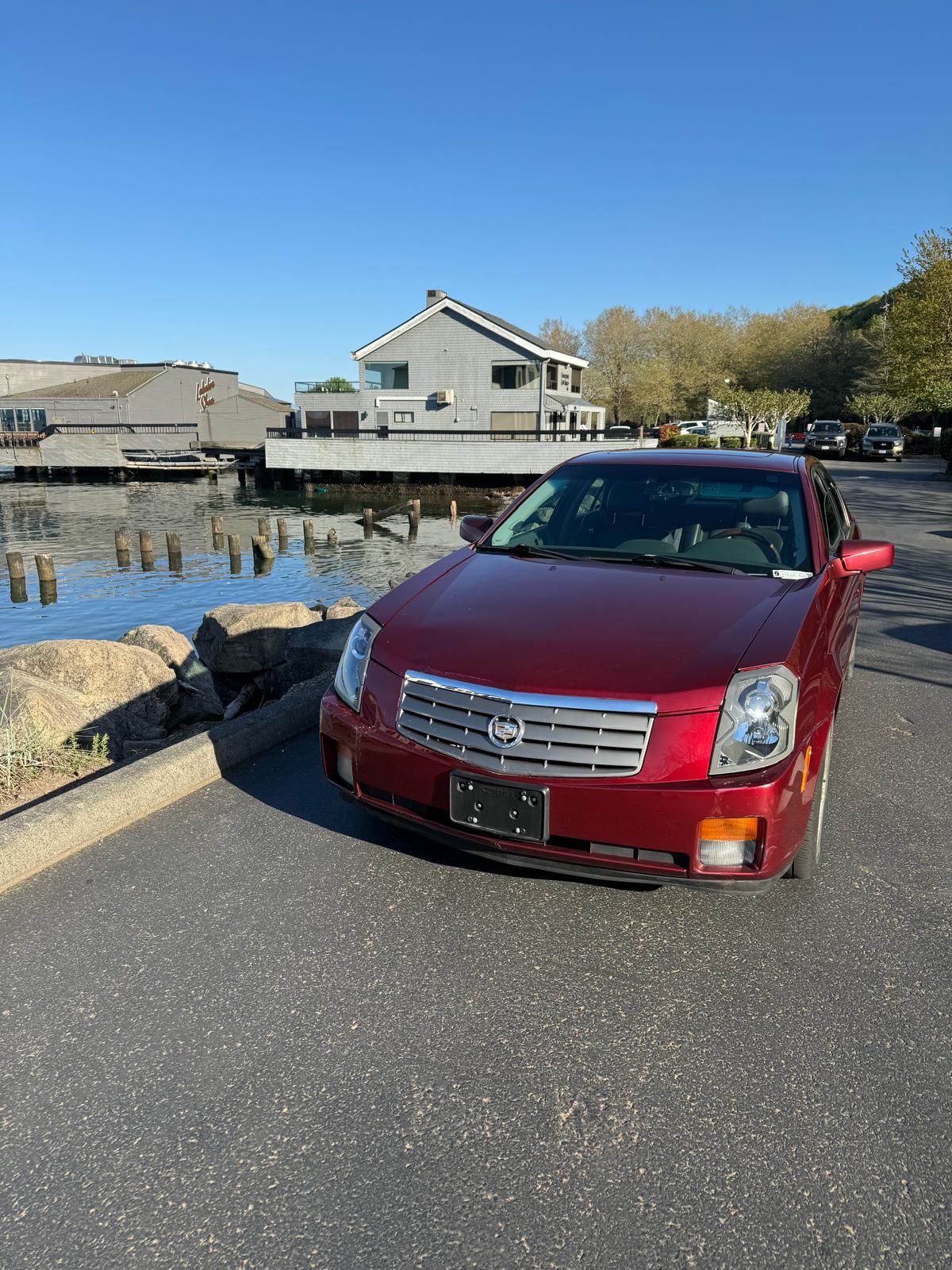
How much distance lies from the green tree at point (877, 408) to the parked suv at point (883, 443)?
1462 centimetres

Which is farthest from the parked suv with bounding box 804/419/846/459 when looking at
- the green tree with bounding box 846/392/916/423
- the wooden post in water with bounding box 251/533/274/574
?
the wooden post in water with bounding box 251/533/274/574

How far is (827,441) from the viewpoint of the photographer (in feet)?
142

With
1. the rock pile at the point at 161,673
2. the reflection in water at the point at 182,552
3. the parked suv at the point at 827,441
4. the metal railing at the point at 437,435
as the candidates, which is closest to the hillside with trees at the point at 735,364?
the parked suv at the point at 827,441

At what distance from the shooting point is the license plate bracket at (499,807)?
3.00m

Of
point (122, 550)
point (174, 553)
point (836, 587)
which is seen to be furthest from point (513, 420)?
point (836, 587)

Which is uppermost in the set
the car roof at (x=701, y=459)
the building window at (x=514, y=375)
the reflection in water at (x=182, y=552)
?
the building window at (x=514, y=375)

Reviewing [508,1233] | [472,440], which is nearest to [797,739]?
[508,1233]

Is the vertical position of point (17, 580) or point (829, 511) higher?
point (829, 511)

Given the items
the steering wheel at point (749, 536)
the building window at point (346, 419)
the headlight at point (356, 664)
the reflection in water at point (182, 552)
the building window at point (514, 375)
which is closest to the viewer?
the headlight at point (356, 664)

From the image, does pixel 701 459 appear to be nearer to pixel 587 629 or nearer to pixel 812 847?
pixel 587 629

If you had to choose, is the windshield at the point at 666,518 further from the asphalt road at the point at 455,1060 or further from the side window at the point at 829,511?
the asphalt road at the point at 455,1060

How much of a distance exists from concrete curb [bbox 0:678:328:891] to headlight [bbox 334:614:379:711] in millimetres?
1242

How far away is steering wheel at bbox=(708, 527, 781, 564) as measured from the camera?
4.21 metres

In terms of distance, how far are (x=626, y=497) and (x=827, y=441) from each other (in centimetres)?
4302
